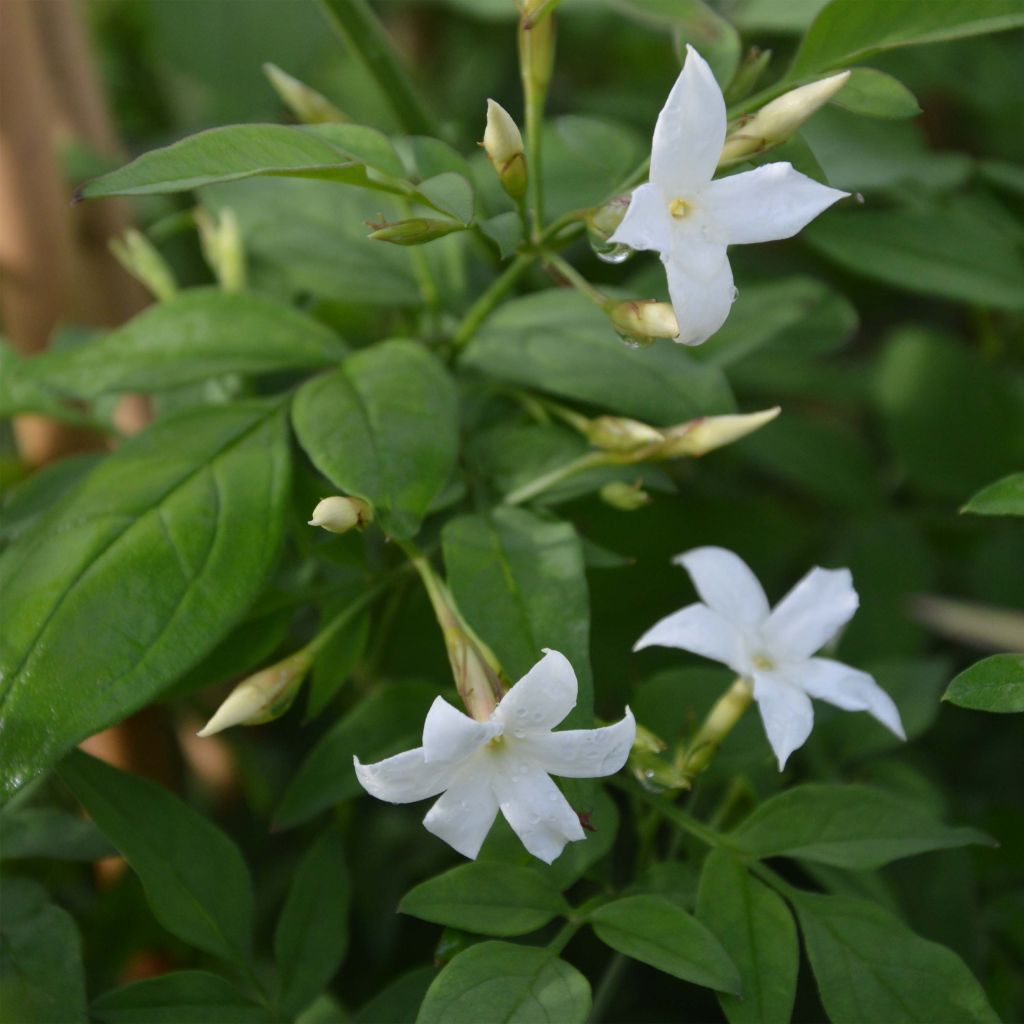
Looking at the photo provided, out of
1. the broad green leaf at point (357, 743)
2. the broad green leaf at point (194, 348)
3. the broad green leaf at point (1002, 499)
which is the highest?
the broad green leaf at point (194, 348)

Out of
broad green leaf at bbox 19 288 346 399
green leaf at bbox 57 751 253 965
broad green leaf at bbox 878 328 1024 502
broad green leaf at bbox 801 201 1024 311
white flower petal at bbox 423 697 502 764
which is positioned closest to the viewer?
white flower petal at bbox 423 697 502 764

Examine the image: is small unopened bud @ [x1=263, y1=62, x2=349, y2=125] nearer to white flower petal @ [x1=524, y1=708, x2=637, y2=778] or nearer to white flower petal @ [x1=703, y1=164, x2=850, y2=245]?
white flower petal @ [x1=703, y1=164, x2=850, y2=245]

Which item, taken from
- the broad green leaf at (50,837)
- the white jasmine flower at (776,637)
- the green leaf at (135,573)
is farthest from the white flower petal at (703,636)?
the broad green leaf at (50,837)

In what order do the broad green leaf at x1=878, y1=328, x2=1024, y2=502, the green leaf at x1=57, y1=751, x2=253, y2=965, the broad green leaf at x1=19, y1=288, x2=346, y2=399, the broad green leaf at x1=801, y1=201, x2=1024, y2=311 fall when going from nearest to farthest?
1. the green leaf at x1=57, y1=751, x2=253, y2=965
2. the broad green leaf at x1=19, y1=288, x2=346, y2=399
3. the broad green leaf at x1=801, y1=201, x2=1024, y2=311
4. the broad green leaf at x1=878, y1=328, x2=1024, y2=502

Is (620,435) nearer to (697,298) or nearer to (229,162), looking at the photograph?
(697,298)

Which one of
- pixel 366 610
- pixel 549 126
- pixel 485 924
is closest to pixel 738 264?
pixel 549 126

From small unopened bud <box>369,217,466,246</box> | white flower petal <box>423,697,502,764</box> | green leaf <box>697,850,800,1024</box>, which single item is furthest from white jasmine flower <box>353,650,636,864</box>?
small unopened bud <box>369,217,466,246</box>

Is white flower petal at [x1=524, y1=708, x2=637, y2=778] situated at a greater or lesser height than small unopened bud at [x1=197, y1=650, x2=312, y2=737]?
greater

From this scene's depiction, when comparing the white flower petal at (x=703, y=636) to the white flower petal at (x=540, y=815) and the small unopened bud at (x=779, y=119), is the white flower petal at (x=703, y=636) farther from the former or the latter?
the small unopened bud at (x=779, y=119)
